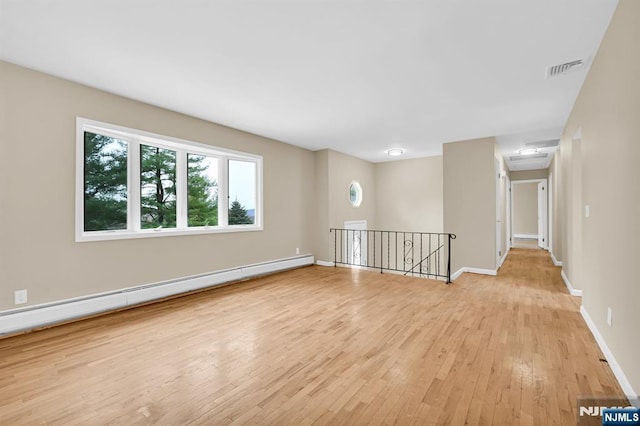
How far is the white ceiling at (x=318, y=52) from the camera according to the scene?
2.06 m

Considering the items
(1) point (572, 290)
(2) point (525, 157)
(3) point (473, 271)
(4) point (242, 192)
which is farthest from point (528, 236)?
(4) point (242, 192)

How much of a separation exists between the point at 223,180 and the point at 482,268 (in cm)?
517

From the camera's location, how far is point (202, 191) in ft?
15.2

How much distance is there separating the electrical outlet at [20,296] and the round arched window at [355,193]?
6.05 meters

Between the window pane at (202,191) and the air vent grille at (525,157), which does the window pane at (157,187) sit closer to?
the window pane at (202,191)

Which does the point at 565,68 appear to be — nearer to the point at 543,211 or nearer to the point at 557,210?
the point at 557,210

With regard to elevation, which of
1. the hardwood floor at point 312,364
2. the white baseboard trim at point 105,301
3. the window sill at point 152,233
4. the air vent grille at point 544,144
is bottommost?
the hardwood floor at point 312,364

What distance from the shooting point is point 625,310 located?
6.12 feet

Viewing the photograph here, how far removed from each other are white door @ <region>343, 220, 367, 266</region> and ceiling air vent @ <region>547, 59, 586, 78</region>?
4301mm

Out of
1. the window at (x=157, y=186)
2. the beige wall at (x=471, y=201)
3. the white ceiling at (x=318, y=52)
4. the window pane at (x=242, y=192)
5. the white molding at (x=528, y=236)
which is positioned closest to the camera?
the white ceiling at (x=318, y=52)

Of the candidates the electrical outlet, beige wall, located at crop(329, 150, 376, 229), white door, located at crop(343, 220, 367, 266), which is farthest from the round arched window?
the electrical outlet

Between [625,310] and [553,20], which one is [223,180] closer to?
[553,20]

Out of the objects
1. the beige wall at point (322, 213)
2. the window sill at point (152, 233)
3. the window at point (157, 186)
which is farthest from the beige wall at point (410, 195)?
the window sill at point (152, 233)

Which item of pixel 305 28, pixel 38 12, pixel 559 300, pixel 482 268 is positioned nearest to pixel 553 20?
pixel 305 28
